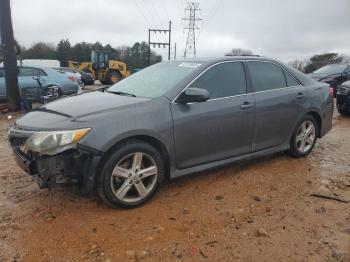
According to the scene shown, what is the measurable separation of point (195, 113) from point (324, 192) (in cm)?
179

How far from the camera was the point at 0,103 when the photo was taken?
446 inches

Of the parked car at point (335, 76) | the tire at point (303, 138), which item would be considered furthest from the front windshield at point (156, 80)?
the parked car at point (335, 76)

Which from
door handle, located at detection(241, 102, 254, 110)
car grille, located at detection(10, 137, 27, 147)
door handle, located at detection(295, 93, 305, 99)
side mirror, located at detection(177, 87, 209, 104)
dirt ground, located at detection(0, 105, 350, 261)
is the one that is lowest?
dirt ground, located at detection(0, 105, 350, 261)

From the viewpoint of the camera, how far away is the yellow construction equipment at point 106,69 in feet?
96.4

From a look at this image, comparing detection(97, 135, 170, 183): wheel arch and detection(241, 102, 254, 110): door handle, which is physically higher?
detection(241, 102, 254, 110): door handle

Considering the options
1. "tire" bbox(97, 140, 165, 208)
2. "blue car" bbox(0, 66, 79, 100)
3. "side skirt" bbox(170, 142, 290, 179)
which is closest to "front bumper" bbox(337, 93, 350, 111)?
"side skirt" bbox(170, 142, 290, 179)

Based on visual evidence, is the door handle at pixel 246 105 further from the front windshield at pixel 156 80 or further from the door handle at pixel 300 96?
the door handle at pixel 300 96

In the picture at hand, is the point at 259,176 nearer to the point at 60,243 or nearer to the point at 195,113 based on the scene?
the point at 195,113

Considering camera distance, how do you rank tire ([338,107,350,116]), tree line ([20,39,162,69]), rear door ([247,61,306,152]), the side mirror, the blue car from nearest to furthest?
the side mirror → rear door ([247,61,306,152]) → tire ([338,107,350,116]) → the blue car → tree line ([20,39,162,69])

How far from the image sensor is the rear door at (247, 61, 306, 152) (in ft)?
14.9

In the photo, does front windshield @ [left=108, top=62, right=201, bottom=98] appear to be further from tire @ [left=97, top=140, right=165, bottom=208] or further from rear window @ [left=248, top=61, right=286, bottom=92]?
rear window @ [left=248, top=61, right=286, bottom=92]

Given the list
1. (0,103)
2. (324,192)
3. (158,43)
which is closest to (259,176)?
(324,192)

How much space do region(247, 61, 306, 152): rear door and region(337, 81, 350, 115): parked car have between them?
5.33 m

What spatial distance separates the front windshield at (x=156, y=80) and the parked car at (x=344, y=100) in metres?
6.86
